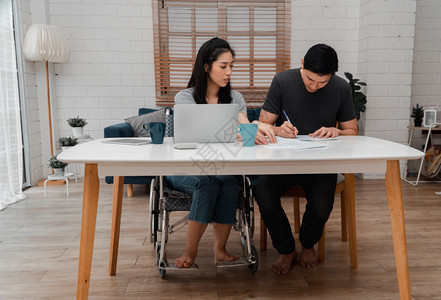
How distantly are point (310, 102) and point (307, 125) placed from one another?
121 mm

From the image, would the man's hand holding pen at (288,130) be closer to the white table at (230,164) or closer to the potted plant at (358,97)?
the white table at (230,164)

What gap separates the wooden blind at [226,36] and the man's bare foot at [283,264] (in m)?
2.49

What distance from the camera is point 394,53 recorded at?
3855mm

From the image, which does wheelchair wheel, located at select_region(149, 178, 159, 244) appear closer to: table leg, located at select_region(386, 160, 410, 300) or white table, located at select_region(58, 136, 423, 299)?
white table, located at select_region(58, 136, 423, 299)

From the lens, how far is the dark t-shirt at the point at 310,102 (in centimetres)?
192

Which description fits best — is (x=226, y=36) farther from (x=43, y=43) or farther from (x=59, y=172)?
(x=59, y=172)

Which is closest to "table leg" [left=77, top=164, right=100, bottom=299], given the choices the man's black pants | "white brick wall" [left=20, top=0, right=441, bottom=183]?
the man's black pants

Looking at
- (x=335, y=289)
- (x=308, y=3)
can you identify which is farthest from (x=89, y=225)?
(x=308, y=3)

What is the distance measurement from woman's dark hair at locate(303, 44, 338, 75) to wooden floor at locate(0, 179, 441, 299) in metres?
0.99

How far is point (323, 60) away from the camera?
5.53 ft

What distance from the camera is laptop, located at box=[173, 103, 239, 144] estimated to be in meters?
1.49

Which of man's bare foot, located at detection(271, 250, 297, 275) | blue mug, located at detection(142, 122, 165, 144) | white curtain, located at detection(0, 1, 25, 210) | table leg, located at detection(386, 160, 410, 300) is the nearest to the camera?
table leg, located at detection(386, 160, 410, 300)

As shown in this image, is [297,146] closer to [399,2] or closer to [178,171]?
[178,171]

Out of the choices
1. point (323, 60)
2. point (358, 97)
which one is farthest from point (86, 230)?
point (358, 97)
